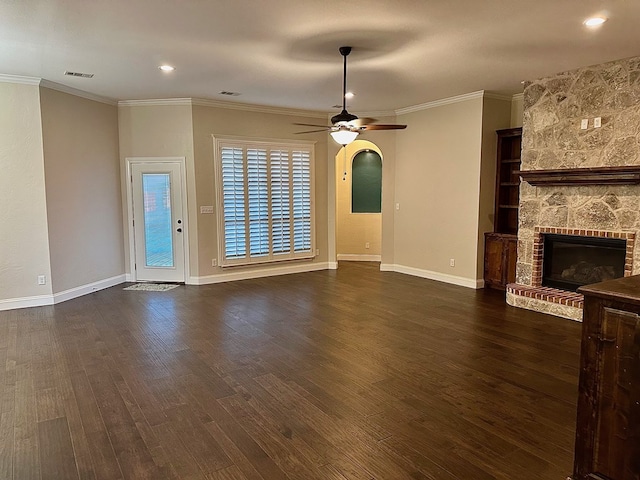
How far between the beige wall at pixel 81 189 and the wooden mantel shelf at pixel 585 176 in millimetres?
6266

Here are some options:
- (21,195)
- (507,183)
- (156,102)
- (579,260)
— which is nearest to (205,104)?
(156,102)

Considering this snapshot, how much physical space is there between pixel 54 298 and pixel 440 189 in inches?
242

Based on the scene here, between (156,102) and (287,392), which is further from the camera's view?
(156,102)

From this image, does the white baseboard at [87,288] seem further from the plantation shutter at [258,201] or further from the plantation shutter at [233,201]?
the plantation shutter at [258,201]

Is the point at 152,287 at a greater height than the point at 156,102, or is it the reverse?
the point at 156,102

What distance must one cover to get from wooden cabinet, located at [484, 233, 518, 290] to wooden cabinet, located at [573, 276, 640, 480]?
14.8 feet

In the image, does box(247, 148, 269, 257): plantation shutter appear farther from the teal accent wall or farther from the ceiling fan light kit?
the ceiling fan light kit

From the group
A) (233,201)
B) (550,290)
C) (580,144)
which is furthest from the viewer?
(233,201)

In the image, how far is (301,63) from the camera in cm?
502

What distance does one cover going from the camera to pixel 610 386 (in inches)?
77.7

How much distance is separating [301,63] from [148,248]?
4183mm

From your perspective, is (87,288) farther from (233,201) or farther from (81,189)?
(233,201)

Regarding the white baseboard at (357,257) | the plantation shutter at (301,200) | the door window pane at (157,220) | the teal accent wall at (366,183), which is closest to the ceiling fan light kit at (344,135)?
the plantation shutter at (301,200)

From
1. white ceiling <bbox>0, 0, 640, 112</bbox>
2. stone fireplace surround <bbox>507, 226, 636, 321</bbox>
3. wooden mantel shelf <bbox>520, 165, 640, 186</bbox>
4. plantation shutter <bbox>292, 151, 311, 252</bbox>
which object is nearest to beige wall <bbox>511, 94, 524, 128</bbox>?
white ceiling <bbox>0, 0, 640, 112</bbox>
